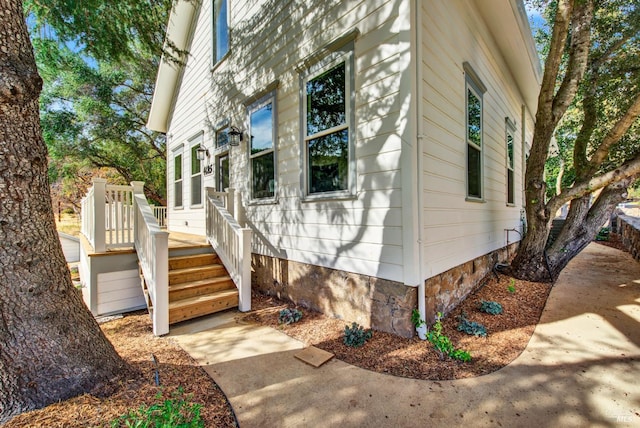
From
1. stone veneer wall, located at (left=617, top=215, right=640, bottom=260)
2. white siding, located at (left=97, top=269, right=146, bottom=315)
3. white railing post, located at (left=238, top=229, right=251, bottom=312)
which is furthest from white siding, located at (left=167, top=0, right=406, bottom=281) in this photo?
stone veneer wall, located at (left=617, top=215, right=640, bottom=260)

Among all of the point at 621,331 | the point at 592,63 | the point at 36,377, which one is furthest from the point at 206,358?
the point at 592,63

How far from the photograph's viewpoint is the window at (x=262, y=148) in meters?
4.88

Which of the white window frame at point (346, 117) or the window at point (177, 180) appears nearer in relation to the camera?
the white window frame at point (346, 117)

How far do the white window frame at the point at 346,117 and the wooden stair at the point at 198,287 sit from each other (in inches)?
73.0

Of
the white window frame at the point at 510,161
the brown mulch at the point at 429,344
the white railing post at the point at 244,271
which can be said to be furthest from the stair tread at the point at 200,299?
the white window frame at the point at 510,161

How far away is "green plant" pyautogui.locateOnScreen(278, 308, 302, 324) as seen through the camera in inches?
148

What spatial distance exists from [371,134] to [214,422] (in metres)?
2.93

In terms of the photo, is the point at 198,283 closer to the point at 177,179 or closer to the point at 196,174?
the point at 196,174

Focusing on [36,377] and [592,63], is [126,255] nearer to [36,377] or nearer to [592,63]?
[36,377]

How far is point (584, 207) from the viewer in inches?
214

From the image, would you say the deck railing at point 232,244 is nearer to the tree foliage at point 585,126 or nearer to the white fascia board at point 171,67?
the white fascia board at point 171,67

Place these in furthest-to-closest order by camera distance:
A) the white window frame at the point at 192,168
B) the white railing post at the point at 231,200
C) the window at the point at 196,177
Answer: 1. the window at the point at 196,177
2. the white window frame at the point at 192,168
3. the white railing post at the point at 231,200

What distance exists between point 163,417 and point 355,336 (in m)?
1.86

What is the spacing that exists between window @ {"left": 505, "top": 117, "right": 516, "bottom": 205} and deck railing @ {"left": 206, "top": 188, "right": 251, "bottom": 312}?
6006mm
